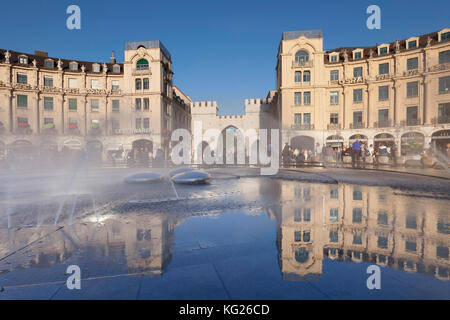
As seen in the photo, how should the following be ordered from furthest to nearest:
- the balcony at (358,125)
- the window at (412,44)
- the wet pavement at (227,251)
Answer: the balcony at (358,125) → the window at (412,44) → the wet pavement at (227,251)

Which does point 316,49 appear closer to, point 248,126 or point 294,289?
point 248,126

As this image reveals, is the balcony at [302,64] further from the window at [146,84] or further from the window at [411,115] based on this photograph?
the window at [146,84]

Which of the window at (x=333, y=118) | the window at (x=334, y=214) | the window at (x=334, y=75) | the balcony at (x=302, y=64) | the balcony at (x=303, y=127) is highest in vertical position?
the balcony at (x=302, y=64)

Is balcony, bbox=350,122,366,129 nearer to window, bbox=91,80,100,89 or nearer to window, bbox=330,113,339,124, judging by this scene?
window, bbox=330,113,339,124

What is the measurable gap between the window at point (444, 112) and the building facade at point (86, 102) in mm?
35518

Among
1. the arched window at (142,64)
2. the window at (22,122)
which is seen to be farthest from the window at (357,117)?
the window at (22,122)

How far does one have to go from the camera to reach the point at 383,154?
21.3 meters

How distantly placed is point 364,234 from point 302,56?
34.9 metres

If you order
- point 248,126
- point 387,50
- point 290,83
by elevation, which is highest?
point 387,50

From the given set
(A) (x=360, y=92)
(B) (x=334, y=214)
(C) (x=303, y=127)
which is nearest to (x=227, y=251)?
(B) (x=334, y=214)

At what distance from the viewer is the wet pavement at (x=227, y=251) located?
6.25 feet

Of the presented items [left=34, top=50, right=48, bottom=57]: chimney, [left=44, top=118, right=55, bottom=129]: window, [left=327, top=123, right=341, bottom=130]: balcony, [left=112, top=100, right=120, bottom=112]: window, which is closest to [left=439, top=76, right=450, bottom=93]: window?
[left=327, top=123, right=341, bottom=130]: balcony
